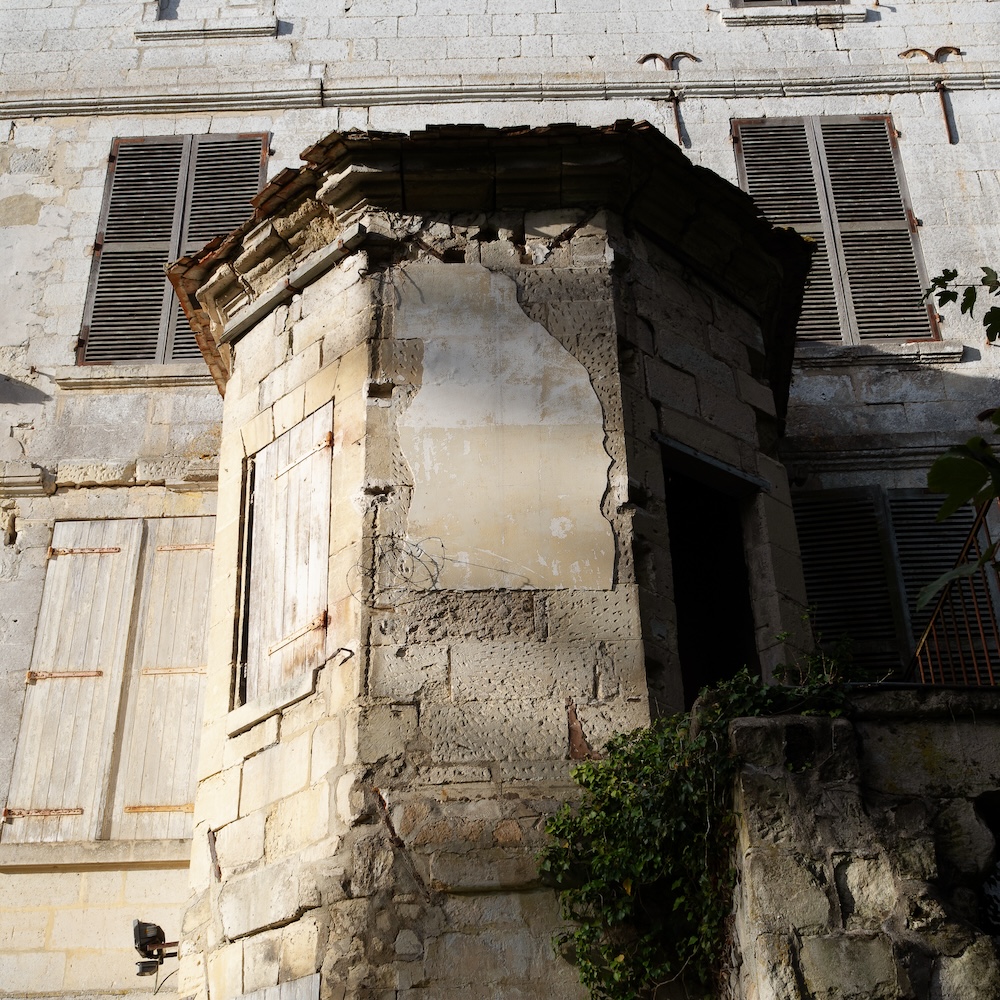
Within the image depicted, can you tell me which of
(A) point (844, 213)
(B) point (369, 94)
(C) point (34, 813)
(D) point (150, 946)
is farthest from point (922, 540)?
(C) point (34, 813)

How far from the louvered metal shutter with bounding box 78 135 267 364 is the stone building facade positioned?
0.09 ft

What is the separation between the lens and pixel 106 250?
9523mm

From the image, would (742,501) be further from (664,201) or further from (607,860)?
(607,860)

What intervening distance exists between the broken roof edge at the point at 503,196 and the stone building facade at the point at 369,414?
0.05 m

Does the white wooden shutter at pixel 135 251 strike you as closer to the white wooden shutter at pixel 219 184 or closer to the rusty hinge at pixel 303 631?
the white wooden shutter at pixel 219 184

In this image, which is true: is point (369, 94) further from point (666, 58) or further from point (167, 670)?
point (167, 670)

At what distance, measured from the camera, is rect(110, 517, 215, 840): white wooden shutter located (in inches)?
280

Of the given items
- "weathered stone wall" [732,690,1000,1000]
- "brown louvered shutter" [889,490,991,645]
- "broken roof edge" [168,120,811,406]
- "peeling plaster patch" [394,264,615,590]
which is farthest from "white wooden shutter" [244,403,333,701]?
"brown louvered shutter" [889,490,991,645]

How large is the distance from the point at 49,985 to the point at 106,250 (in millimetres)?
5055

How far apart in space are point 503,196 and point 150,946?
4005 millimetres

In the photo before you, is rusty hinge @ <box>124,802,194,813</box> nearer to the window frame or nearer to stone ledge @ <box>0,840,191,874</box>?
stone ledge @ <box>0,840,191,874</box>

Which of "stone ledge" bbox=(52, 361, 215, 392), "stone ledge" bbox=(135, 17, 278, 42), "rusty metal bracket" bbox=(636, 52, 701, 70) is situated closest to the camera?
"stone ledge" bbox=(52, 361, 215, 392)

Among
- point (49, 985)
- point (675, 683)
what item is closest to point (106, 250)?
point (49, 985)

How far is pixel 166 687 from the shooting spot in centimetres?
747
